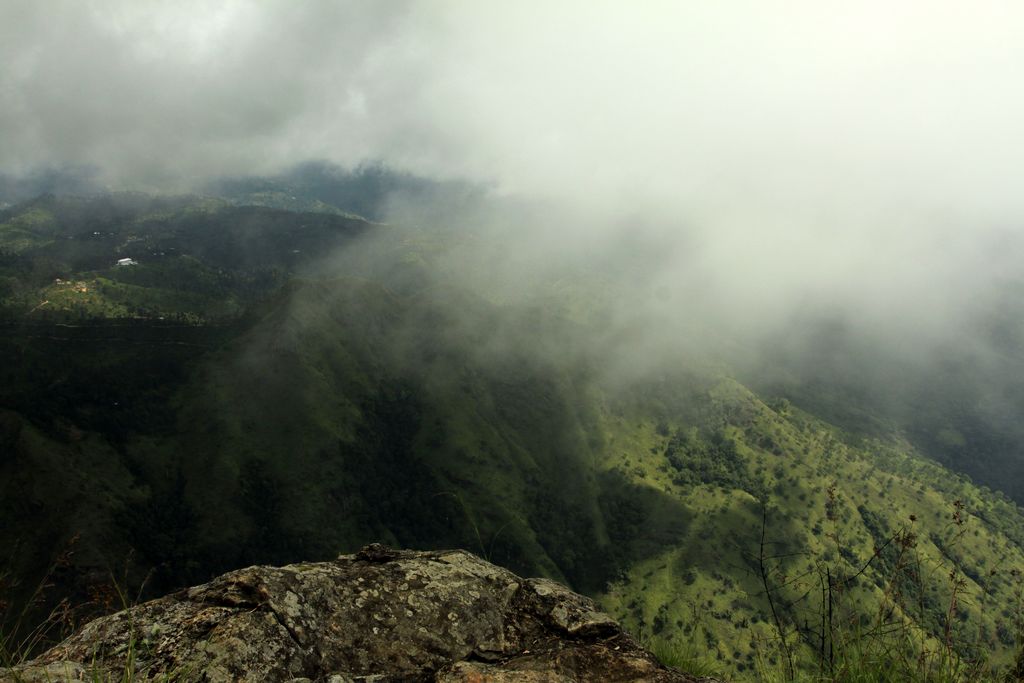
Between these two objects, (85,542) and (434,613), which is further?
(85,542)

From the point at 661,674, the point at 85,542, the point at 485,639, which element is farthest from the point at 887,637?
the point at 85,542

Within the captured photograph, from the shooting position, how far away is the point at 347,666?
7848 mm

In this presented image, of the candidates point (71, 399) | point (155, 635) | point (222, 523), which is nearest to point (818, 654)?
point (155, 635)

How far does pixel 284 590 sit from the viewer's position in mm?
8281

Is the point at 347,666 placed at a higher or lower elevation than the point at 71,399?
higher

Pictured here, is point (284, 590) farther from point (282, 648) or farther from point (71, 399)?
point (71, 399)

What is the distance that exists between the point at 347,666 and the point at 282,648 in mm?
1017

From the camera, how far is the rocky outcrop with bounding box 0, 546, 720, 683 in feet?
23.0

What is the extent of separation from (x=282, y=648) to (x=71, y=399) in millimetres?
251368

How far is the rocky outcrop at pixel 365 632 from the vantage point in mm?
7020

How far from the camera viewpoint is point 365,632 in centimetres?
840

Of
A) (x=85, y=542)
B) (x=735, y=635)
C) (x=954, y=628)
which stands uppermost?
(x=954, y=628)

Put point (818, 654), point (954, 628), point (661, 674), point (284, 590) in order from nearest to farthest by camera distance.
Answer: point (954, 628)
point (818, 654)
point (661, 674)
point (284, 590)

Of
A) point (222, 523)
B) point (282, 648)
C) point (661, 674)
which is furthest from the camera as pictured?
point (222, 523)
